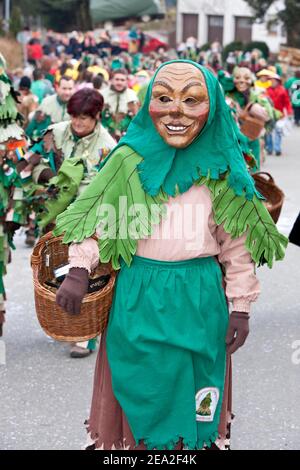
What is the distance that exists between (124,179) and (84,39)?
2428 centimetres

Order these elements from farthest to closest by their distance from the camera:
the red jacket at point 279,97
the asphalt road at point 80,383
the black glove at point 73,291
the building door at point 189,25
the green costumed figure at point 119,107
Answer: the building door at point 189,25 → the red jacket at point 279,97 → the green costumed figure at point 119,107 → the asphalt road at point 80,383 → the black glove at point 73,291

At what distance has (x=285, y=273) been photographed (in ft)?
27.4

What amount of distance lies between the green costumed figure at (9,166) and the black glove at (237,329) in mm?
2593

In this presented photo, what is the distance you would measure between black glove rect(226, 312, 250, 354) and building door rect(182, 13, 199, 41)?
48727 mm

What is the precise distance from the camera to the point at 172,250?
3.45 metres

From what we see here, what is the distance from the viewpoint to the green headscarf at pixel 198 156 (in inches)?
135

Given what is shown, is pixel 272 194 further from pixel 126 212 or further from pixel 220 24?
pixel 220 24

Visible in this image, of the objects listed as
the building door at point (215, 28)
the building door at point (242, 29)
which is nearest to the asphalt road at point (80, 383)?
the building door at point (242, 29)

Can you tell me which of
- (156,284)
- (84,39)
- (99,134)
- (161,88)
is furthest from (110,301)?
(84,39)

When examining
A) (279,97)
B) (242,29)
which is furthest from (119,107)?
(242,29)

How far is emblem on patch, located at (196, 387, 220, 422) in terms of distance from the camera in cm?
351

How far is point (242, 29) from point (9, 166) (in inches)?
1727

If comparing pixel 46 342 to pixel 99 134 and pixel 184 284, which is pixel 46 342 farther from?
pixel 184 284

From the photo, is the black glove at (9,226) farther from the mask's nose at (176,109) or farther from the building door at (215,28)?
the building door at (215,28)
